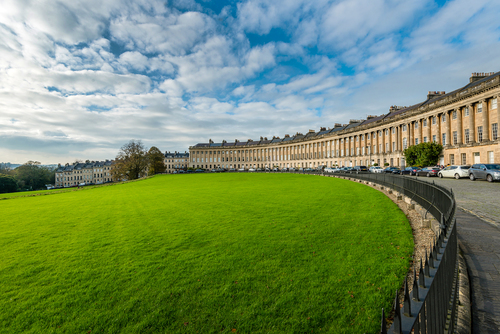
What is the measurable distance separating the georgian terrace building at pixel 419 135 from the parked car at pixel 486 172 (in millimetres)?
22480

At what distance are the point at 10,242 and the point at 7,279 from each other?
3.76m

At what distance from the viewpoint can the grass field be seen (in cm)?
396

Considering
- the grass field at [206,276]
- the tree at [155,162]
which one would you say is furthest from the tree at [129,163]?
the grass field at [206,276]

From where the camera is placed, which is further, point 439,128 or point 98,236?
point 439,128

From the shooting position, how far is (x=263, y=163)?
130625mm

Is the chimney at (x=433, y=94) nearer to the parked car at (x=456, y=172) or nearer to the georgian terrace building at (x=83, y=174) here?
the parked car at (x=456, y=172)

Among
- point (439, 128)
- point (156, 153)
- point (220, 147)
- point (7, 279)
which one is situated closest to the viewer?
point (7, 279)

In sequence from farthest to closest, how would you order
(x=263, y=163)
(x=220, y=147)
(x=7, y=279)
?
(x=220, y=147), (x=263, y=163), (x=7, y=279)

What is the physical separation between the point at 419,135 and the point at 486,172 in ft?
130

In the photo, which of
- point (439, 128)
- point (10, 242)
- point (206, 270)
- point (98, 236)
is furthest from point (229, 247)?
point (439, 128)

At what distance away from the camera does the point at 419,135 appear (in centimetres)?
5725

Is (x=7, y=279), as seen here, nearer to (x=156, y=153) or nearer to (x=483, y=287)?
(x=483, y=287)

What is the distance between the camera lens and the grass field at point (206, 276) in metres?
3.96

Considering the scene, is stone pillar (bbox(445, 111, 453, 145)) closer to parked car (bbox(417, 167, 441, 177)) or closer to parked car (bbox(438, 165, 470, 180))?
parked car (bbox(417, 167, 441, 177))
